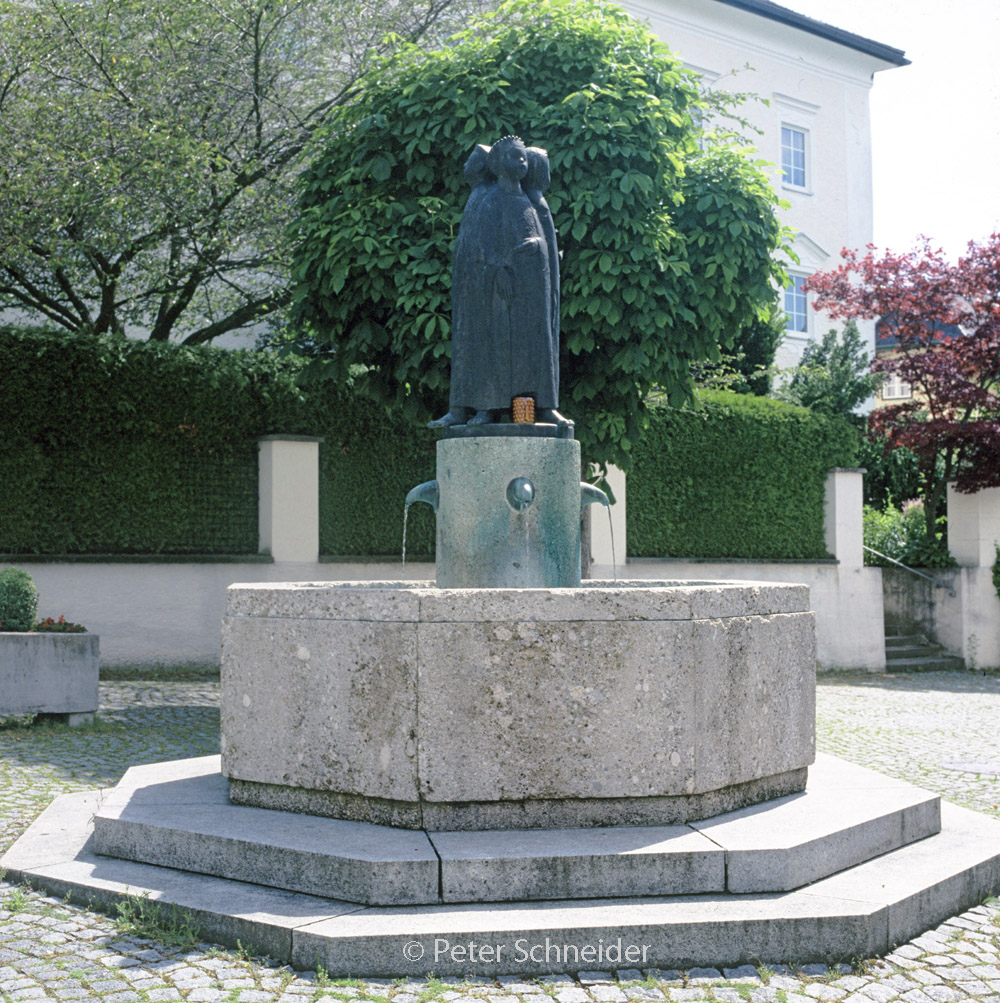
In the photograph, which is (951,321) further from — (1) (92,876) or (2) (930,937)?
(1) (92,876)

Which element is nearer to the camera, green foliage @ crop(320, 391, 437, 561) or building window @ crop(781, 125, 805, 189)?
green foliage @ crop(320, 391, 437, 561)

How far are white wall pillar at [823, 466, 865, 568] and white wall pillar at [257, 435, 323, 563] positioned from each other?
→ 27.2 feet

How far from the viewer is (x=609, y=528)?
1556 centimetres

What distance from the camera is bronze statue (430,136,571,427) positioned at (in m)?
6.42

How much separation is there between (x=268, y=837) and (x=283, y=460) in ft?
30.3

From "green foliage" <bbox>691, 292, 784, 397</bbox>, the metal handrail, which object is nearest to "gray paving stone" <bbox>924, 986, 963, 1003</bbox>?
the metal handrail

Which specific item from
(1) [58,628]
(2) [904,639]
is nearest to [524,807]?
(1) [58,628]

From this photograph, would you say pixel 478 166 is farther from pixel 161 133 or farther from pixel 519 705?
pixel 161 133

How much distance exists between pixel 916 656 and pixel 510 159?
43.4 feet

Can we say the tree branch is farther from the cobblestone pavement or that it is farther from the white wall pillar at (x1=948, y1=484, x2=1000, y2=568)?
the white wall pillar at (x1=948, y1=484, x2=1000, y2=568)

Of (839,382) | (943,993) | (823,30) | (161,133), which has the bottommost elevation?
(943,993)

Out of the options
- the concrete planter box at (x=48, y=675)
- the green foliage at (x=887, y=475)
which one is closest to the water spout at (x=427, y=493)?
the concrete planter box at (x=48, y=675)

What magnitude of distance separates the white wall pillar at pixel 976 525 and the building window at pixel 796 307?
891 cm

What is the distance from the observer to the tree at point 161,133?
1167 centimetres
